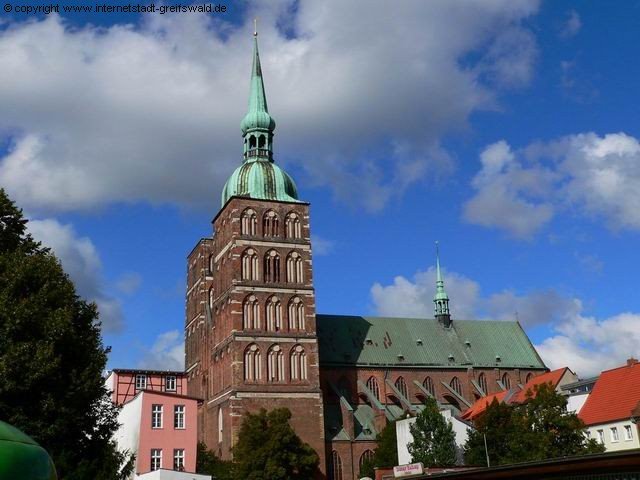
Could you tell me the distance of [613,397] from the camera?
5344 cm

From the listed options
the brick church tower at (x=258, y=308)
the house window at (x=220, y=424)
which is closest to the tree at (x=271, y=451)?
the brick church tower at (x=258, y=308)

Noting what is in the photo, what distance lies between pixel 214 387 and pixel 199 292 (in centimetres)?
1144

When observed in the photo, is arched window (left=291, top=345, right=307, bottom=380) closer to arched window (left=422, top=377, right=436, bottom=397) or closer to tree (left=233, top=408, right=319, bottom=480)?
tree (left=233, top=408, right=319, bottom=480)

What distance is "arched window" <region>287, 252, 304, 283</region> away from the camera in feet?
234

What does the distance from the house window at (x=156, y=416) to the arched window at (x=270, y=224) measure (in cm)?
2493

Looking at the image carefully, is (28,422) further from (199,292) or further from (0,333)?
(199,292)

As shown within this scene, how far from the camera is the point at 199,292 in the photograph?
78750mm

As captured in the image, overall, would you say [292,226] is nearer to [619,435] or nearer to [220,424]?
[220,424]

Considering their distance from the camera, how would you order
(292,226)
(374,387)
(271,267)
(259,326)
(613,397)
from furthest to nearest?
Answer: (374,387) → (292,226) → (271,267) → (259,326) → (613,397)

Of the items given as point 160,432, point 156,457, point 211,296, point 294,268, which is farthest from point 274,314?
point 156,457

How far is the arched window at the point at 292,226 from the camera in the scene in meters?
72.4

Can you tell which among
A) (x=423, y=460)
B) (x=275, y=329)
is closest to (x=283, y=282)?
(x=275, y=329)

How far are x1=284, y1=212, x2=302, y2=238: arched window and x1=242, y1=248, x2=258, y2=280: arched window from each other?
3.88 m

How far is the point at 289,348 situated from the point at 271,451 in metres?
13.4
